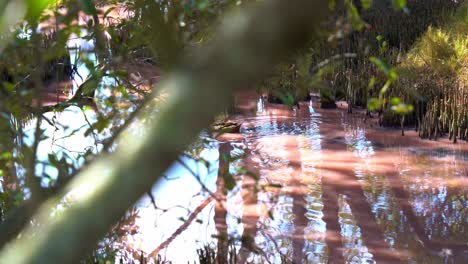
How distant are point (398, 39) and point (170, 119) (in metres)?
11.6

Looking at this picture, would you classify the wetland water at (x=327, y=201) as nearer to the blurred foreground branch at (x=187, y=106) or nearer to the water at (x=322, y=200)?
the water at (x=322, y=200)

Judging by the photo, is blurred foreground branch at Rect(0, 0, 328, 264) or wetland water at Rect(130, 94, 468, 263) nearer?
blurred foreground branch at Rect(0, 0, 328, 264)

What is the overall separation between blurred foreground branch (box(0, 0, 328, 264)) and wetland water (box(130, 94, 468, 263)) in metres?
3.15

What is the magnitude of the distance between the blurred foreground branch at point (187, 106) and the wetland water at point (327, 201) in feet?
10.3

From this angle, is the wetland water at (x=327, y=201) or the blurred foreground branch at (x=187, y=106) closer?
the blurred foreground branch at (x=187, y=106)

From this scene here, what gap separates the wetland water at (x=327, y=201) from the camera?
518 centimetres

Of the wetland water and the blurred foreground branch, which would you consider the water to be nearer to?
the wetland water

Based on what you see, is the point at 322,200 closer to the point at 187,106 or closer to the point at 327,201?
the point at 327,201

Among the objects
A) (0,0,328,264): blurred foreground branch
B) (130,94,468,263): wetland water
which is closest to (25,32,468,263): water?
(130,94,468,263): wetland water

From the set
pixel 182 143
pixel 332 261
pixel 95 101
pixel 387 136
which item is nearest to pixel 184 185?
pixel 332 261

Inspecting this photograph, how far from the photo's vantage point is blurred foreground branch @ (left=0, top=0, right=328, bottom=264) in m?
0.55

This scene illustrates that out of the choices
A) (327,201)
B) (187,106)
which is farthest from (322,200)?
(187,106)

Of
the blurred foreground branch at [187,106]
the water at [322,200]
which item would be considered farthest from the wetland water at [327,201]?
the blurred foreground branch at [187,106]

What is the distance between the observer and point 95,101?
3008 millimetres
